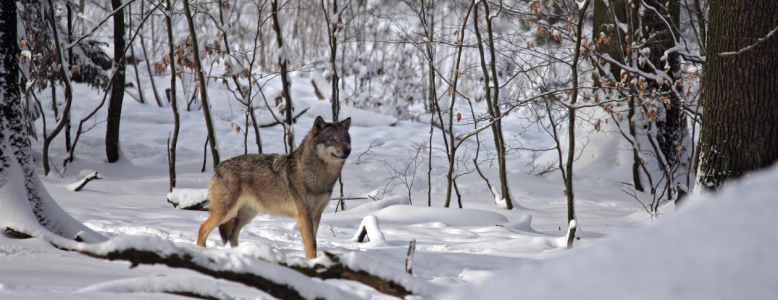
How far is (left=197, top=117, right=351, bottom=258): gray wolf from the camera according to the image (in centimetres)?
464

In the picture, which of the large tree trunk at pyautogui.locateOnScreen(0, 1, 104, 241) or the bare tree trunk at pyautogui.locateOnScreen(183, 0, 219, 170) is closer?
the large tree trunk at pyautogui.locateOnScreen(0, 1, 104, 241)

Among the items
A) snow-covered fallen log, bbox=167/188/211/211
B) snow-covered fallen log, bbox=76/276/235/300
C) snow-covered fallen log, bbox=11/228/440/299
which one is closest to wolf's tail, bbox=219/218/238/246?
snow-covered fallen log, bbox=167/188/211/211

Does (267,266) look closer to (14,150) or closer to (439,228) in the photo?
(14,150)

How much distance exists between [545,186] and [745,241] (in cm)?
920

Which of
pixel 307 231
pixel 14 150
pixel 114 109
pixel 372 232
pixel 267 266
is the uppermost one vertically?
pixel 114 109

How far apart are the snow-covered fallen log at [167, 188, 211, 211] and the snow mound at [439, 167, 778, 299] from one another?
6.24 meters

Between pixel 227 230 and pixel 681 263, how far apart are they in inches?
184

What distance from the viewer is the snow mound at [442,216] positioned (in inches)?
240

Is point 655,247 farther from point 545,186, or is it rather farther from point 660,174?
point 660,174

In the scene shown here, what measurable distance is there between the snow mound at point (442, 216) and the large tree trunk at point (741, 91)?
8.17 ft

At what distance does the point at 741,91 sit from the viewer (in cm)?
407

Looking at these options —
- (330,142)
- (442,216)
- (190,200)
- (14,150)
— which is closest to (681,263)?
(330,142)

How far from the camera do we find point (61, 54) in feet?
26.8

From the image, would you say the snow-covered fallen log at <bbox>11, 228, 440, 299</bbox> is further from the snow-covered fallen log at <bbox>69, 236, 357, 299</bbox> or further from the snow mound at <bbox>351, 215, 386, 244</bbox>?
the snow mound at <bbox>351, 215, 386, 244</bbox>
